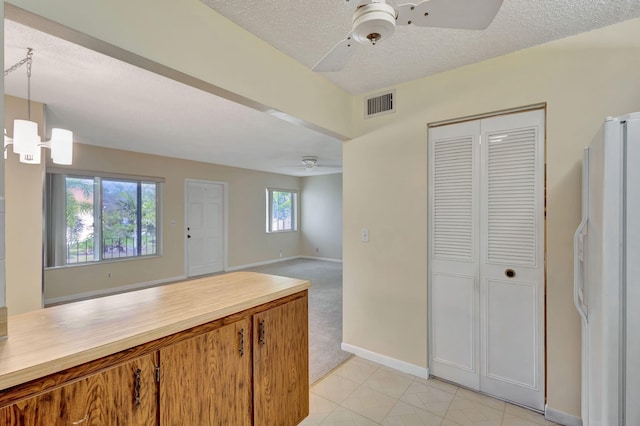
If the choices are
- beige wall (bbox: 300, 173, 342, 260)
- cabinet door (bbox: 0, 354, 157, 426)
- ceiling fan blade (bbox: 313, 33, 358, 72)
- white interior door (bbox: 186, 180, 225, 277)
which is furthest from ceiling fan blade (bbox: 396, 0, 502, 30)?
beige wall (bbox: 300, 173, 342, 260)

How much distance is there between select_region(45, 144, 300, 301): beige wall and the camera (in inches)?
186

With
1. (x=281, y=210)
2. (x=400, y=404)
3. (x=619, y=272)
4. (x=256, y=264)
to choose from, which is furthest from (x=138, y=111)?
(x=281, y=210)

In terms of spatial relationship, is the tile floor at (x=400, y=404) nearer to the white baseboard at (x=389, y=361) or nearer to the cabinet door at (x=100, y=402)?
the white baseboard at (x=389, y=361)

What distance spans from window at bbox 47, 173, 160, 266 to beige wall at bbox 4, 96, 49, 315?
1859mm

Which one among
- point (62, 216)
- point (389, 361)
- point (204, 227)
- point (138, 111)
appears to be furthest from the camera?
point (204, 227)

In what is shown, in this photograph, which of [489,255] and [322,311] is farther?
[322,311]

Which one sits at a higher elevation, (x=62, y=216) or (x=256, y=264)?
(x=62, y=216)

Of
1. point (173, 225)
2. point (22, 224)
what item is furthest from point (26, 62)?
point (173, 225)

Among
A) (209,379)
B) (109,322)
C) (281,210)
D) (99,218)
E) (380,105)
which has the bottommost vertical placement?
(209,379)

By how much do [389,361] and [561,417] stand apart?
1190mm

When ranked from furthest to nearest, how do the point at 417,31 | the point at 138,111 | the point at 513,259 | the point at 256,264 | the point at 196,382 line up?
the point at 256,264 → the point at 138,111 → the point at 513,259 → the point at 417,31 → the point at 196,382

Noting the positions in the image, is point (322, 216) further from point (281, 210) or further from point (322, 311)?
point (322, 311)

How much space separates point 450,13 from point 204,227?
630cm

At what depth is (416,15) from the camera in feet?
3.78
